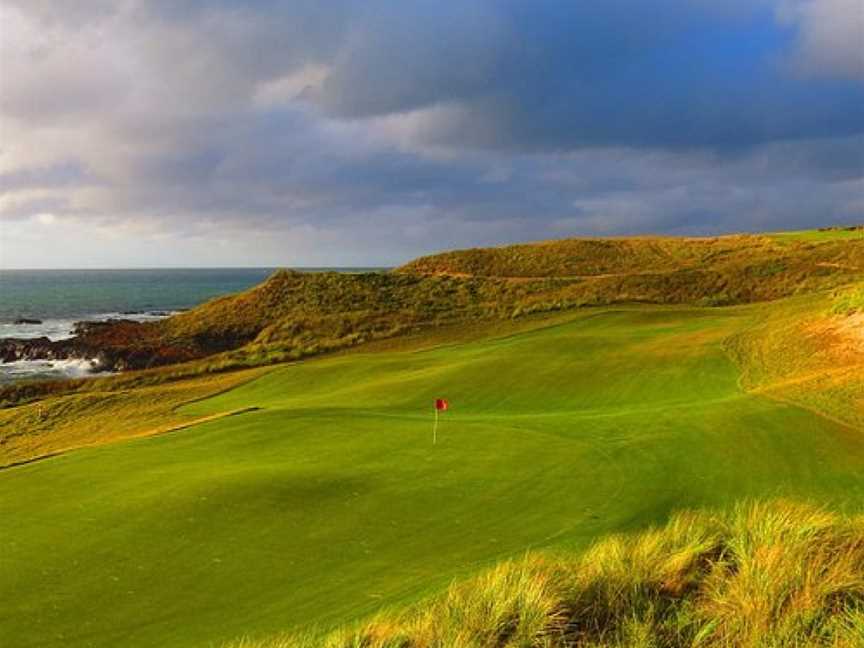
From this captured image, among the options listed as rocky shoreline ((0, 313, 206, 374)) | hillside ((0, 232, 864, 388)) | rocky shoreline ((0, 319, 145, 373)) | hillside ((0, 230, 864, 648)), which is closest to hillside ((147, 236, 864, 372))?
hillside ((0, 232, 864, 388))

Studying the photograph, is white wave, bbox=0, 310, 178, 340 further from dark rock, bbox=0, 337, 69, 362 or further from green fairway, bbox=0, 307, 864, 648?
green fairway, bbox=0, 307, 864, 648

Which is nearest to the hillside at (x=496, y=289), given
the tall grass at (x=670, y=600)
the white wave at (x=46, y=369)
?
the white wave at (x=46, y=369)

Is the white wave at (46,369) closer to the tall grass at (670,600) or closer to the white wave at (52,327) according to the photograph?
the white wave at (52,327)

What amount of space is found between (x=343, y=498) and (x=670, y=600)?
579 cm

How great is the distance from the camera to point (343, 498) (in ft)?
32.4

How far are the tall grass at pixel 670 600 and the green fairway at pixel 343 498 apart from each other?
1846mm

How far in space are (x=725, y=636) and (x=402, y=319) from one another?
3771 centimetres

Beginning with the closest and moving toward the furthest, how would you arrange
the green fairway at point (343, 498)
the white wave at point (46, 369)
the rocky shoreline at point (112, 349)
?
the green fairway at point (343, 498) → the white wave at point (46, 369) → the rocky shoreline at point (112, 349)

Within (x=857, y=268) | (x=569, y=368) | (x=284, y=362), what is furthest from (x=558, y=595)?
(x=857, y=268)

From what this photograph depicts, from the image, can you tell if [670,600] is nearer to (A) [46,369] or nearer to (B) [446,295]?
(B) [446,295]

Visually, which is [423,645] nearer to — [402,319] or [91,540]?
[91,540]

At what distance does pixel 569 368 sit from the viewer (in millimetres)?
22594

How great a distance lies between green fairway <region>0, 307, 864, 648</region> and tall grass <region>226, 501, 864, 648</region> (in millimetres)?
1846

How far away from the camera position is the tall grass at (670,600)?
4.34 m
